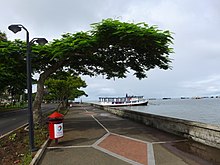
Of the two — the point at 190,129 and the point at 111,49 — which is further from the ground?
the point at 111,49

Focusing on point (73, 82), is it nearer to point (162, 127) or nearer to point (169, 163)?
point (162, 127)

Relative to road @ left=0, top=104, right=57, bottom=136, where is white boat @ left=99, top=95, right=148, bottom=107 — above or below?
above

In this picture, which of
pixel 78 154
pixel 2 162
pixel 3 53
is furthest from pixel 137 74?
pixel 2 162

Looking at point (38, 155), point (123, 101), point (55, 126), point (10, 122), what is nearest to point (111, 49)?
point (55, 126)

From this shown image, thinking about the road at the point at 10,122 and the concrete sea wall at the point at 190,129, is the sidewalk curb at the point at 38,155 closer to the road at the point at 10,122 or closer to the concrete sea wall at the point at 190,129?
the concrete sea wall at the point at 190,129

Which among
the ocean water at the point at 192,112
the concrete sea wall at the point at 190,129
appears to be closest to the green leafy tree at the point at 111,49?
the concrete sea wall at the point at 190,129

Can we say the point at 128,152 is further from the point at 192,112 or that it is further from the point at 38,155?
the point at 192,112

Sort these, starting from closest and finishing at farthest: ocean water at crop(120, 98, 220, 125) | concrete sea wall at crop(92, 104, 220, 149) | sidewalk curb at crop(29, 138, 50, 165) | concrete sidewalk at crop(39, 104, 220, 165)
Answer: sidewalk curb at crop(29, 138, 50, 165), concrete sidewalk at crop(39, 104, 220, 165), concrete sea wall at crop(92, 104, 220, 149), ocean water at crop(120, 98, 220, 125)

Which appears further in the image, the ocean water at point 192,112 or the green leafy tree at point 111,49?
the ocean water at point 192,112

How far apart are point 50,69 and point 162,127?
7509 mm

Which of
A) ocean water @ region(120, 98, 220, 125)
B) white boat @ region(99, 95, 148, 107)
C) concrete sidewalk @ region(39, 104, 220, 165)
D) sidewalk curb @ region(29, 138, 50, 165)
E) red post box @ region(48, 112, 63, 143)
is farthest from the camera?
white boat @ region(99, 95, 148, 107)

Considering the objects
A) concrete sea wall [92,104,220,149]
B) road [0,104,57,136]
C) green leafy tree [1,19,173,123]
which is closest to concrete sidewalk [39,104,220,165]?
concrete sea wall [92,104,220,149]

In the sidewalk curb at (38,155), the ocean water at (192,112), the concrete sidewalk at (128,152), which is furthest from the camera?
the ocean water at (192,112)

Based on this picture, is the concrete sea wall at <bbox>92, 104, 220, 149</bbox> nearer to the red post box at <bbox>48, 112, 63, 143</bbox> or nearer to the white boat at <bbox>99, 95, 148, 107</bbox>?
the red post box at <bbox>48, 112, 63, 143</bbox>
